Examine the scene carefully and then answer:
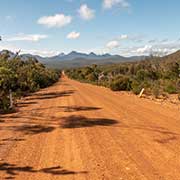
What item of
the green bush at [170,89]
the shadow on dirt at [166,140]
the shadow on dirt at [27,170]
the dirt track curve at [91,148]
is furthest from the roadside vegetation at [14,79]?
the shadow on dirt at [27,170]

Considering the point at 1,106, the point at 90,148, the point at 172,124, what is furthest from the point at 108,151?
the point at 1,106

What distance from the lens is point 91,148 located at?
34.3 feet

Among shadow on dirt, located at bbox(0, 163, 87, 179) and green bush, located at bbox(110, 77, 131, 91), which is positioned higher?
shadow on dirt, located at bbox(0, 163, 87, 179)

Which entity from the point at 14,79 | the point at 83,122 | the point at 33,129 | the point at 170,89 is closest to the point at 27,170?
the point at 33,129

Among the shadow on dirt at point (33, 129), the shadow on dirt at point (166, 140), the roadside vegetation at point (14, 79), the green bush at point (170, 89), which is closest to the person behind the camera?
the shadow on dirt at point (166, 140)

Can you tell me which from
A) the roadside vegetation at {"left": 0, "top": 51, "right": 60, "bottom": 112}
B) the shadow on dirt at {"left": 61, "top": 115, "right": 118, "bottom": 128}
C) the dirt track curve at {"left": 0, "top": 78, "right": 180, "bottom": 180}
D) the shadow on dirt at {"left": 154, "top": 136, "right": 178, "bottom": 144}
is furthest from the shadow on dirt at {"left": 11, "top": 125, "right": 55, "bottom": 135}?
the roadside vegetation at {"left": 0, "top": 51, "right": 60, "bottom": 112}

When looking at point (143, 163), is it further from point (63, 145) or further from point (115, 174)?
point (63, 145)

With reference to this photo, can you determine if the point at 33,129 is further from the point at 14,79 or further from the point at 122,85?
the point at 122,85

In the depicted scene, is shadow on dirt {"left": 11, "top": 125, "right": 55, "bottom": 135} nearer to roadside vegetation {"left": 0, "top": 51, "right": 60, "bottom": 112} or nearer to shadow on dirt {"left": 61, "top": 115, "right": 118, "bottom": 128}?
shadow on dirt {"left": 61, "top": 115, "right": 118, "bottom": 128}

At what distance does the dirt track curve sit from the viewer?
8062 millimetres

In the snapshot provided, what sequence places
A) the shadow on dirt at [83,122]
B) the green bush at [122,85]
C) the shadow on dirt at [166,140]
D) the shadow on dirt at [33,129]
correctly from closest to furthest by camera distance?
1. the shadow on dirt at [166,140]
2. the shadow on dirt at [33,129]
3. the shadow on dirt at [83,122]
4. the green bush at [122,85]

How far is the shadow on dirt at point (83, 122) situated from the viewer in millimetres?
14734

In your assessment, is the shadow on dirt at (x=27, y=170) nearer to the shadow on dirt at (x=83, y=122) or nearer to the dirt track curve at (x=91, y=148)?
the dirt track curve at (x=91, y=148)

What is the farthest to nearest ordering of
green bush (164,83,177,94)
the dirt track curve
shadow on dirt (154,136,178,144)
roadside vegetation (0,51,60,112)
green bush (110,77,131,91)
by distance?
green bush (110,77,131,91) < green bush (164,83,177,94) < roadside vegetation (0,51,60,112) < shadow on dirt (154,136,178,144) < the dirt track curve
